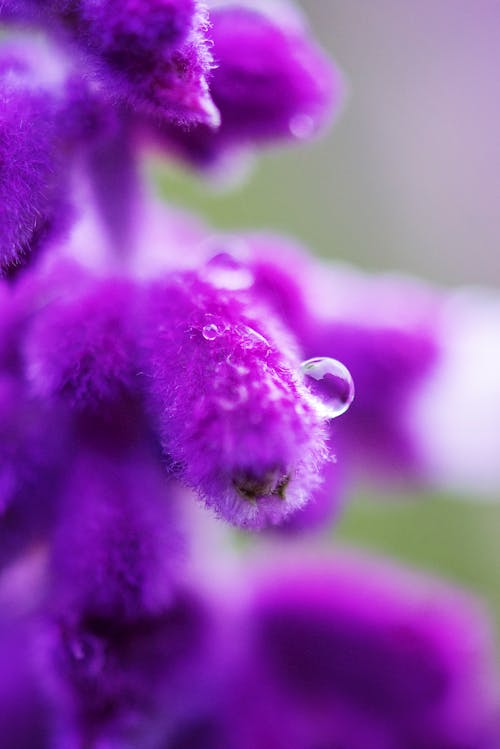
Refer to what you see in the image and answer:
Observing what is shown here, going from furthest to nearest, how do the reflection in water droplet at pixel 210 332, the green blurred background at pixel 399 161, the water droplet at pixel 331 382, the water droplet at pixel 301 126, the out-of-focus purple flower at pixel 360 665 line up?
the green blurred background at pixel 399 161
the out-of-focus purple flower at pixel 360 665
the water droplet at pixel 301 126
the water droplet at pixel 331 382
the reflection in water droplet at pixel 210 332

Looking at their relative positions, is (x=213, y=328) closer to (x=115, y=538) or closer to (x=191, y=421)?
(x=191, y=421)

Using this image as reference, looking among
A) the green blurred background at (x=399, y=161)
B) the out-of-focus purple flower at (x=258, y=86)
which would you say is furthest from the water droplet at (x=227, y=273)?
the green blurred background at (x=399, y=161)

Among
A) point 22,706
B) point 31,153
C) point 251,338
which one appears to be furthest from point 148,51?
point 22,706

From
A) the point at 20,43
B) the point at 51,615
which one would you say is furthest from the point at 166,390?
the point at 20,43

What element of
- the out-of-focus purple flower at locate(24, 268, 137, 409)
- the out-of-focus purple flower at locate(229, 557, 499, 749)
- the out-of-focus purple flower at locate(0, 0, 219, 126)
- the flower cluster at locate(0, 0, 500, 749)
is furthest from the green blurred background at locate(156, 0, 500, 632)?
the out-of-focus purple flower at locate(0, 0, 219, 126)

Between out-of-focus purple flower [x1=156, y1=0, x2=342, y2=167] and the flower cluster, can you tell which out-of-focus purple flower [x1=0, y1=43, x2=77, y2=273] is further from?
out-of-focus purple flower [x1=156, y1=0, x2=342, y2=167]

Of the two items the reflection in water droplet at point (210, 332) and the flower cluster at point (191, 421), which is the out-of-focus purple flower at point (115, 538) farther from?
the reflection in water droplet at point (210, 332)

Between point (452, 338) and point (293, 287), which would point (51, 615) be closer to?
point (293, 287)
